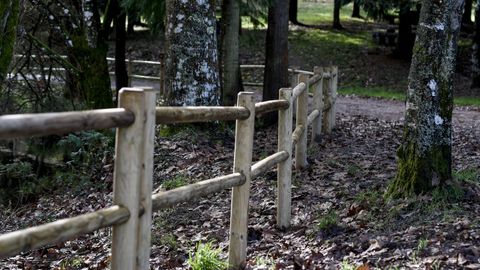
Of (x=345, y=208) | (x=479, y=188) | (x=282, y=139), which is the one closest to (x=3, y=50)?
(x=282, y=139)

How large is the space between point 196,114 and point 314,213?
3.24 metres

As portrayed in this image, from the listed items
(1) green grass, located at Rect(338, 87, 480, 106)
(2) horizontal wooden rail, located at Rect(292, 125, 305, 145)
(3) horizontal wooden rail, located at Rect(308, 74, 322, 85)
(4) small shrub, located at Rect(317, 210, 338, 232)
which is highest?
(3) horizontal wooden rail, located at Rect(308, 74, 322, 85)

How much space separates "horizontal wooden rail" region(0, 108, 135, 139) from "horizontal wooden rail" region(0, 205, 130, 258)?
1.52 ft

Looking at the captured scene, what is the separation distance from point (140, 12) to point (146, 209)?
1165 cm

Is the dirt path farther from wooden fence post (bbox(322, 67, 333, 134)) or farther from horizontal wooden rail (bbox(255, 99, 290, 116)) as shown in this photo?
horizontal wooden rail (bbox(255, 99, 290, 116))

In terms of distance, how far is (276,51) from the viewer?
44.0 feet

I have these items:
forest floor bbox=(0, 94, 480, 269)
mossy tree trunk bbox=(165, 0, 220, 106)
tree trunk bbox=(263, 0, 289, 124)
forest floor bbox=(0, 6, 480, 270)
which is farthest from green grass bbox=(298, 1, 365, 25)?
forest floor bbox=(0, 94, 480, 269)

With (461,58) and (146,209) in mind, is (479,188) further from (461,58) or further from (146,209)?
(461,58)

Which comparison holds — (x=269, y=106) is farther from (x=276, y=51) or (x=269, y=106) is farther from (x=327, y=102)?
(x=327, y=102)

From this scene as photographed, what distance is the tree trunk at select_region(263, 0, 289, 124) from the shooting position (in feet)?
43.1

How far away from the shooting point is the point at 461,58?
29.6m

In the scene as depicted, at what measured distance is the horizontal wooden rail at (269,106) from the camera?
612 centimetres

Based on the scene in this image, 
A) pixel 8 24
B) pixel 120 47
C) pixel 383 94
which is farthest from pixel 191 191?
pixel 383 94

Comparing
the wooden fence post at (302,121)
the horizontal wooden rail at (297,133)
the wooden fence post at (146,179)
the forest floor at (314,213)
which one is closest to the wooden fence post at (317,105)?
the forest floor at (314,213)
